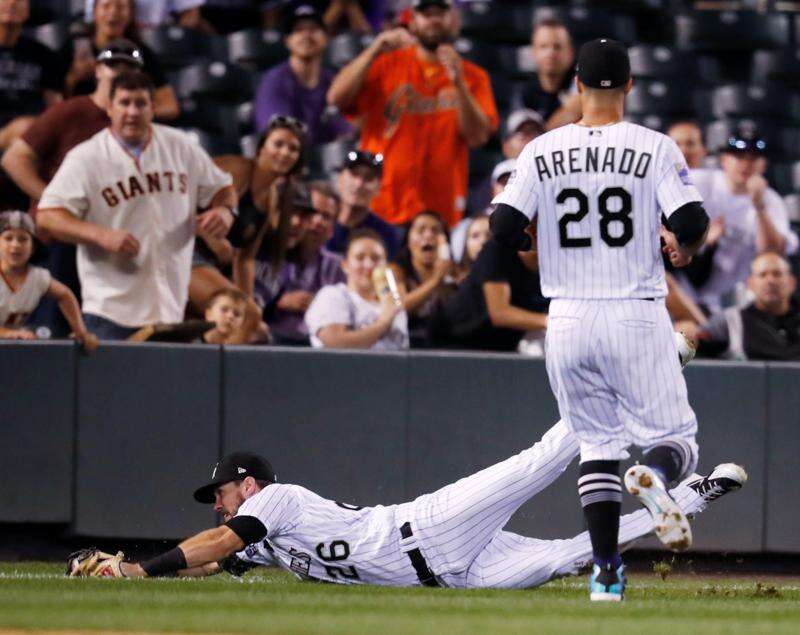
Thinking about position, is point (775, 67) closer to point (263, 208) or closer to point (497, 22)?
point (497, 22)

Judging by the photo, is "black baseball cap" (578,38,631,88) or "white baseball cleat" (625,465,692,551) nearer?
"white baseball cleat" (625,465,692,551)

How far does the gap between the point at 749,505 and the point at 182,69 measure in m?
5.67

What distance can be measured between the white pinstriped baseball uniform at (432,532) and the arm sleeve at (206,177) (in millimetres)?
2545

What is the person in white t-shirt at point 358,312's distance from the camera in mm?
8523

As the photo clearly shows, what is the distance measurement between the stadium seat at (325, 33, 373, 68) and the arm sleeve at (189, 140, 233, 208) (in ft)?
11.0

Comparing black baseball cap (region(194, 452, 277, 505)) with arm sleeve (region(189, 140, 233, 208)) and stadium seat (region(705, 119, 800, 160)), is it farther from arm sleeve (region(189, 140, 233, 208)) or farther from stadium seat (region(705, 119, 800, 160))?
stadium seat (region(705, 119, 800, 160))

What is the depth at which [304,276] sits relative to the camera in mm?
9328

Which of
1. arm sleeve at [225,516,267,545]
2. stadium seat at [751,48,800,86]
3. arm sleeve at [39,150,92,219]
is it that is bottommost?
arm sleeve at [225,516,267,545]

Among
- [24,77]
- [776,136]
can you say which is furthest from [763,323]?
[24,77]

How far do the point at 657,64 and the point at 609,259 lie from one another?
7148 millimetres

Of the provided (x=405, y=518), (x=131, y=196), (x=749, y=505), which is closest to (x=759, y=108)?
(x=749, y=505)

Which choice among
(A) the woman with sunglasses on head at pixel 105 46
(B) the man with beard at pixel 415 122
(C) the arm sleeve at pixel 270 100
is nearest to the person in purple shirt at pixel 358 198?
(B) the man with beard at pixel 415 122

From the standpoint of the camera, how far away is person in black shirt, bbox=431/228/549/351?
8539 mm

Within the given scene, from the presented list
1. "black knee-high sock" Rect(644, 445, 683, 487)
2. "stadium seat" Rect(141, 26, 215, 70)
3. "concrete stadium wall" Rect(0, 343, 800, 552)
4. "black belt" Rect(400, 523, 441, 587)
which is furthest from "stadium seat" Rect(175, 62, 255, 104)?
"black knee-high sock" Rect(644, 445, 683, 487)
